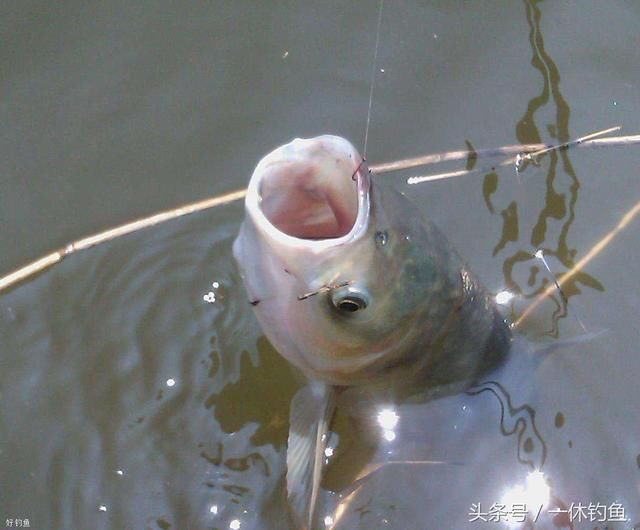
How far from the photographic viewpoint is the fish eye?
2414 millimetres

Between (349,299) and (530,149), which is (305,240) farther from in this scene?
(530,149)

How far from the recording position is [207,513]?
3.12 m

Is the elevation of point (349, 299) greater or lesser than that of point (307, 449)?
greater

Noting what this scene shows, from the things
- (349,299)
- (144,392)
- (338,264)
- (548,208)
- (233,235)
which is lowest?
(548,208)

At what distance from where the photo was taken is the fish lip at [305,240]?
2.31 m

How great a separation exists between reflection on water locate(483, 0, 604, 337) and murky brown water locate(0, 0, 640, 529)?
0.01m

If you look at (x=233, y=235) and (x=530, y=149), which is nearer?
(x=233, y=235)

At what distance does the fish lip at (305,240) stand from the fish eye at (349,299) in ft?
0.53

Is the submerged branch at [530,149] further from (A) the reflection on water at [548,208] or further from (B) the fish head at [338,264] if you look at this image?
(B) the fish head at [338,264]

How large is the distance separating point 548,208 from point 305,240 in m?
2.06

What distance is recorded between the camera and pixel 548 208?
407 cm

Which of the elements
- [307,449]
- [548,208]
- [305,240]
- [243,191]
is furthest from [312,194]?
[548,208]

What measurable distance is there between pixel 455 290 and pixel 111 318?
1.49 metres

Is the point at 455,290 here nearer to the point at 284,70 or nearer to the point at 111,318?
the point at 111,318
